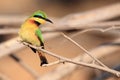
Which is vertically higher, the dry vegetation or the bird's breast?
the bird's breast

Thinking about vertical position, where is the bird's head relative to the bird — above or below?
above

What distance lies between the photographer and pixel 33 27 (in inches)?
61.8

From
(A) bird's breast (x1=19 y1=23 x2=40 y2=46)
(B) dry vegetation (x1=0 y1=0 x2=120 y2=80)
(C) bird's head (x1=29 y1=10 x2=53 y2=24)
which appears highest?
(C) bird's head (x1=29 y1=10 x2=53 y2=24)

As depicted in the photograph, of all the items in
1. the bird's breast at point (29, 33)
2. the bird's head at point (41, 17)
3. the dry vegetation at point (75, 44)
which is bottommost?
the dry vegetation at point (75, 44)

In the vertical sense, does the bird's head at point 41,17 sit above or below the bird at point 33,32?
above

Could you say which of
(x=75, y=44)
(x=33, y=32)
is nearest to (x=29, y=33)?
(x=33, y=32)

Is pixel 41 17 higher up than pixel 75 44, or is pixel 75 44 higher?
pixel 41 17

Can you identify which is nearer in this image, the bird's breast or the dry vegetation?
the bird's breast

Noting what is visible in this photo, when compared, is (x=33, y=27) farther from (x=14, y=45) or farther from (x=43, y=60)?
(x=14, y=45)

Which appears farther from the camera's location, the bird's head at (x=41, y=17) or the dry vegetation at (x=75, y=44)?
the dry vegetation at (x=75, y=44)

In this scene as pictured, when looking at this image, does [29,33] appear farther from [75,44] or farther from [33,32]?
[75,44]

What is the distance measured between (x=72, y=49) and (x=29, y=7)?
3.00 ft

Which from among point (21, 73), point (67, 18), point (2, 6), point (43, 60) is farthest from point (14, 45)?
point (2, 6)

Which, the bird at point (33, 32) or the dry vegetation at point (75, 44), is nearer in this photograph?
the bird at point (33, 32)
